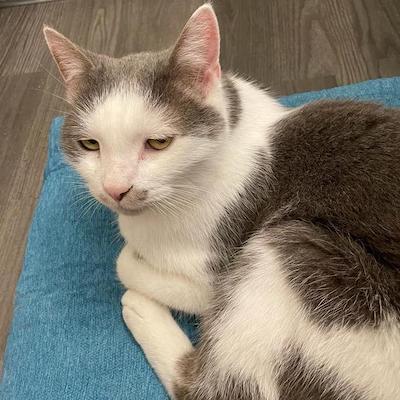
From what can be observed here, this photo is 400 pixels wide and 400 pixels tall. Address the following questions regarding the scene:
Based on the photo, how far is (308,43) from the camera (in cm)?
222

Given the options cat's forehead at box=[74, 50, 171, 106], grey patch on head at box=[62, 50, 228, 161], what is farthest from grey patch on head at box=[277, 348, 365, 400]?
cat's forehead at box=[74, 50, 171, 106]

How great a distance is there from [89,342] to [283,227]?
564 mm

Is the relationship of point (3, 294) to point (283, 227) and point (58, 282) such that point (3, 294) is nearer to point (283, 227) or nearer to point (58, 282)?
point (58, 282)

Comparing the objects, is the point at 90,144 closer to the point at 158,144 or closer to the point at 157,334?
the point at 158,144

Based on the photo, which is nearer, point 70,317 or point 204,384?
point 204,384

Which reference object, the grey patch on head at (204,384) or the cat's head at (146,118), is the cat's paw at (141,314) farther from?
the cat's head at (146,118)

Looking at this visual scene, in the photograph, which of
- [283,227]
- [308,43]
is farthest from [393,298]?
[308,43]

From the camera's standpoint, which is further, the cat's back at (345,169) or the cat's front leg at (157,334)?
the cat's front leg at (157,334)

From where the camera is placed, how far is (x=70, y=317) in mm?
1239

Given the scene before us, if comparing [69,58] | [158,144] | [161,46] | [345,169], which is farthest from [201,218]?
[161,46]

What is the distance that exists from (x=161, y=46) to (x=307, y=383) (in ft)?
5.94

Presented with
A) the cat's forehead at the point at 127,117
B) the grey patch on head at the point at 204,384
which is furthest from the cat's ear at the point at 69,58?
the grey patch on head at the point at 204,384

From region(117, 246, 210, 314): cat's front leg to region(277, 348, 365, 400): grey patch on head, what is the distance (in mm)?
258

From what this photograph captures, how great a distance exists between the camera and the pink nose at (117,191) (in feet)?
2.87
